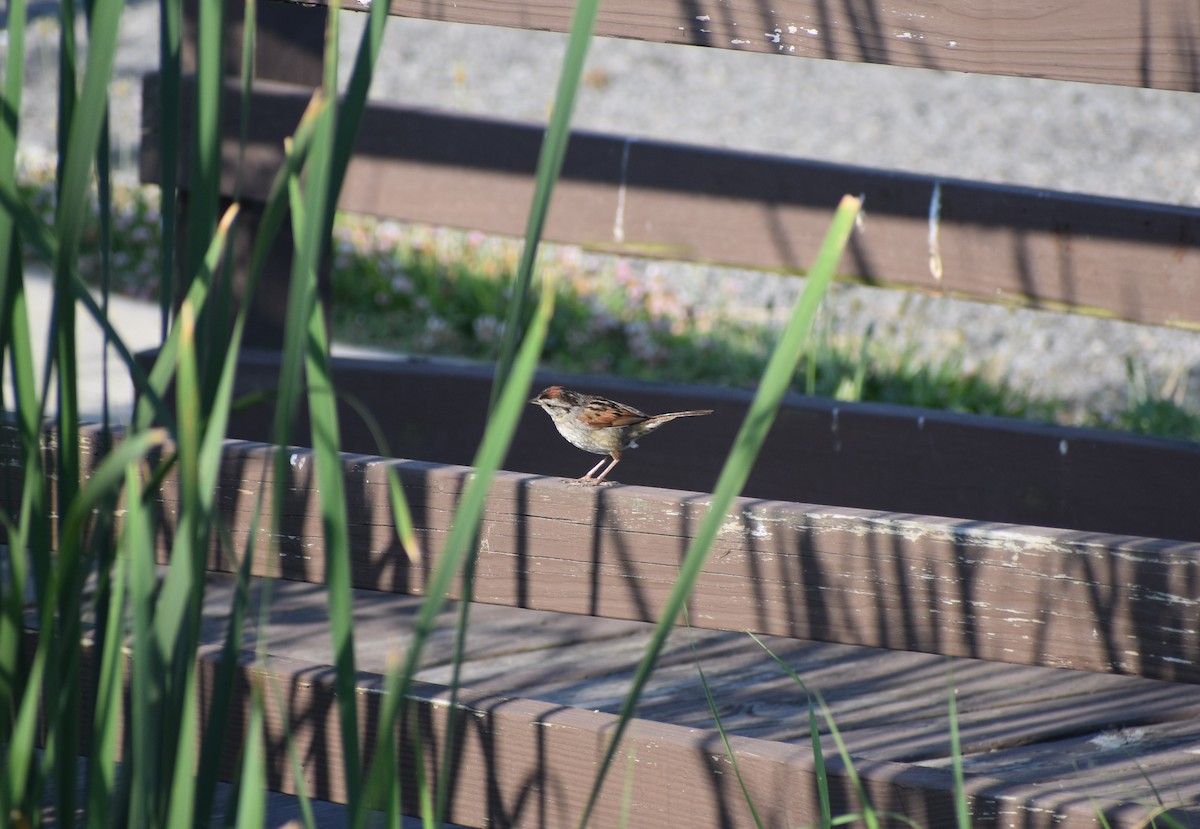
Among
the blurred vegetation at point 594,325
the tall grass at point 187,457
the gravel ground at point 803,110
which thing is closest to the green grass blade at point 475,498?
the tall grass at point 187,457

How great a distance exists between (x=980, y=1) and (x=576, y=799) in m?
1.40

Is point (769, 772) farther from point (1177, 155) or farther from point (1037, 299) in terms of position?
point (1177, 155)

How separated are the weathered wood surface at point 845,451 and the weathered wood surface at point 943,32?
1.76 metres

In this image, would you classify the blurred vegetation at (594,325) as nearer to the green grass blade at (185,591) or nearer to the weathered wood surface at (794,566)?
the weathered wood surface at (794,566)

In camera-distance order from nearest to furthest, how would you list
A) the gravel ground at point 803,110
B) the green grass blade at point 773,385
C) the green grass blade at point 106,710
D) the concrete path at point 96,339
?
the green grass blade at point 773,385 → the green grass blade at point 106,710 → the concrete path at point 96,339 → the gravel ground at point 803,110

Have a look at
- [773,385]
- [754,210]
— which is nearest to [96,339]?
[754,210]

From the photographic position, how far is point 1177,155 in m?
11.6

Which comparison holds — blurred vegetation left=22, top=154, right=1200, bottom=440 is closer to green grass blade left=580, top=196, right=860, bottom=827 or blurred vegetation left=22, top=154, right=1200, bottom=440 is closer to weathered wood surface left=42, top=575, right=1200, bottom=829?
weathered wood surface left=42, top=575, right=1200, bottom=829

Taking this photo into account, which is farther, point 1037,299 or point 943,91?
point 943,91

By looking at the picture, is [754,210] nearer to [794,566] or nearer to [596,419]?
[596,419]

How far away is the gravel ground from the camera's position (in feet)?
35.9

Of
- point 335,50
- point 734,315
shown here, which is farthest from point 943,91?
point 335,50

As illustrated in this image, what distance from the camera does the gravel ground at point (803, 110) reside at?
35.9 ft

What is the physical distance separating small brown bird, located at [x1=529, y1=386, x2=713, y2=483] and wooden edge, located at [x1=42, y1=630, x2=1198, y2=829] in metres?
1.55
